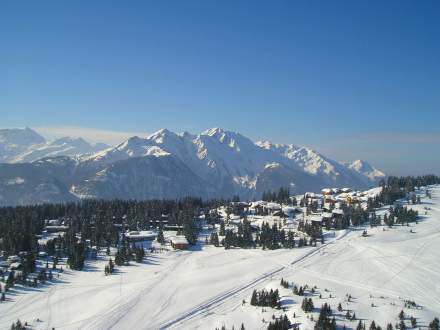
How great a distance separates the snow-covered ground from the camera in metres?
65.7

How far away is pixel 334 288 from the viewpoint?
261 feet

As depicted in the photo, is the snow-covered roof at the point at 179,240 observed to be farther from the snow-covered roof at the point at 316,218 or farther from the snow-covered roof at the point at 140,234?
the snow-covered roof at the point at 316,218

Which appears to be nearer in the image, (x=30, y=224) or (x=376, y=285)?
(x=376, y=285)

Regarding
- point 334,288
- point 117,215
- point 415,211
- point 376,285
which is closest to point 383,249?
point 376,285

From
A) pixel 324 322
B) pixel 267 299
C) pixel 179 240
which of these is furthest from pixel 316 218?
pixel 324 322

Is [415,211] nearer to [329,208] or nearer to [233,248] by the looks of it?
[329,208]

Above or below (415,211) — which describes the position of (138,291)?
below

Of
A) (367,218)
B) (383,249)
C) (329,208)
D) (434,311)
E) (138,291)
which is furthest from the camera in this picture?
(329,208)

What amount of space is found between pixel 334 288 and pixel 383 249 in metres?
36.8

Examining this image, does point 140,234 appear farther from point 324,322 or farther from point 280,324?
point 324,322

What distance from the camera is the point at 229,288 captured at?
79.8 m

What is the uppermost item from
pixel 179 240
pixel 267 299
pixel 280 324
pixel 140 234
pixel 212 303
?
pixel 140 234

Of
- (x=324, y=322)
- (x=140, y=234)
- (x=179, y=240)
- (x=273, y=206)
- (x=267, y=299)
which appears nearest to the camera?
(x=324, y=322)

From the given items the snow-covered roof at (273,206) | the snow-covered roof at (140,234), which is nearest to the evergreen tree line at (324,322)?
the snow-covered roof at (140,234)
